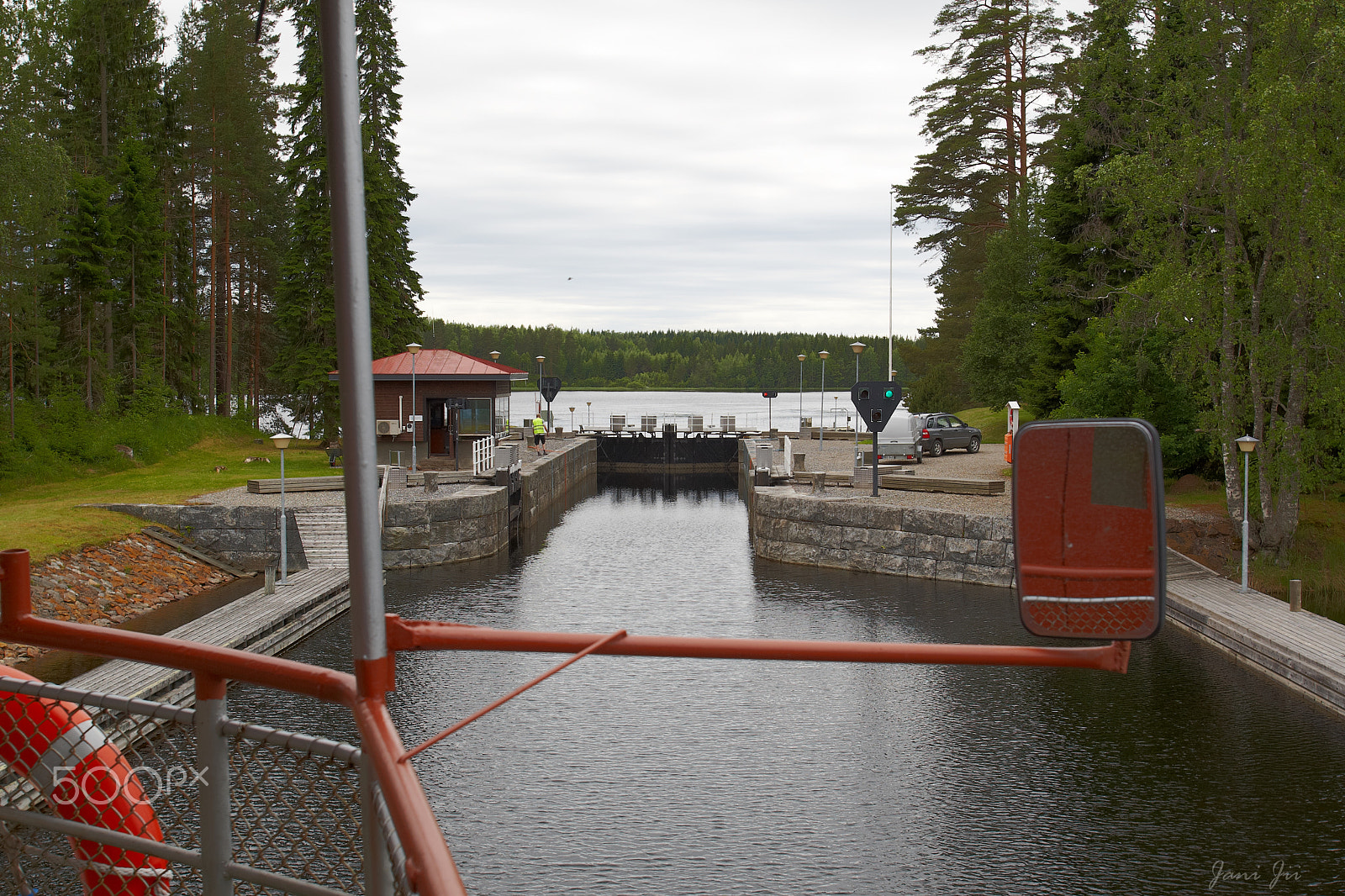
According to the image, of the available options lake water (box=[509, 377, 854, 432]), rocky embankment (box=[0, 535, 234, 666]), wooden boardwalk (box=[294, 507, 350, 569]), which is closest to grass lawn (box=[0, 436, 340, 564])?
rocky embankment (box=[0, 535, 234, 666])

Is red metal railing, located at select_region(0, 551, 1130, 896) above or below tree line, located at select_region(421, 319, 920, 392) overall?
below

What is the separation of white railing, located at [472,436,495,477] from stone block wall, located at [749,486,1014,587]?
32.0ft

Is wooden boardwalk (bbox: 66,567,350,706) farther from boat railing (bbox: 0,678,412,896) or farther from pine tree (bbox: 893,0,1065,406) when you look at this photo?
pine tree (bbox: 893,0,1065,406)

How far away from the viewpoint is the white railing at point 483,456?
103 ft

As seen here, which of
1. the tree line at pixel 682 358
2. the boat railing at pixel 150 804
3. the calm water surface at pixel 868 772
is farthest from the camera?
the tree line at pixel 682 358

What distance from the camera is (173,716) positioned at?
2516 millimetres

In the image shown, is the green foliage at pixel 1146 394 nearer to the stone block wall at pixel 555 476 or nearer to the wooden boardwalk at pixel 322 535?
the stone block wall at pixel 555 476

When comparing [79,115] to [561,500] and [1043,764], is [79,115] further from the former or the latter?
[1043,764]

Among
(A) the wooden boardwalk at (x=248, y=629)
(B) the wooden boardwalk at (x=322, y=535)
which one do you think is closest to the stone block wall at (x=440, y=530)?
(B) the wooden boardwalk at (x=322, y=535)

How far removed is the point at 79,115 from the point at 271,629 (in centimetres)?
3166

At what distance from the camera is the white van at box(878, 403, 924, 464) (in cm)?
3641

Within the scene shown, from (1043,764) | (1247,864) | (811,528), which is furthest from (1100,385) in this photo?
(1247,864)

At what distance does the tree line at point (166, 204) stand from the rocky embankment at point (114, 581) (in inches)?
456

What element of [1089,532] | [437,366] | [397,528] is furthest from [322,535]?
[1089,532]
